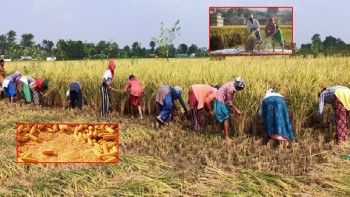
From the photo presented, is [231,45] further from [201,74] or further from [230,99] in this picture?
[230,99]

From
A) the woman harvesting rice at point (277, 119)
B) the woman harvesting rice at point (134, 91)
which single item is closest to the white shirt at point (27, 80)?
the woman harvesting rice at point (134, 91)

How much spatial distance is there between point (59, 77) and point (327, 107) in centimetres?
707

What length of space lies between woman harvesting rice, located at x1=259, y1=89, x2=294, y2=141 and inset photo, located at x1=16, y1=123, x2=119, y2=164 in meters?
Result: 2.26

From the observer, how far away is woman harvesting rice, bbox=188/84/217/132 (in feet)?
20.8

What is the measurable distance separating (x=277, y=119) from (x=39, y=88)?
678cm

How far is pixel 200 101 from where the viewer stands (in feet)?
20.7

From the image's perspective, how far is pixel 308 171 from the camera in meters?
4.16

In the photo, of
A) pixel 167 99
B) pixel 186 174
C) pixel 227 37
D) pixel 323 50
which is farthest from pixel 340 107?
pixel 323 50

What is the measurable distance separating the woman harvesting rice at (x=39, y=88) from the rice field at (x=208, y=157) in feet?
4.77

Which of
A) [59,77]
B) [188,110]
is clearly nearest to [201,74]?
[188,110]

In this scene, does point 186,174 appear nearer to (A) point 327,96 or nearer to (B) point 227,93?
(B) point 227,93

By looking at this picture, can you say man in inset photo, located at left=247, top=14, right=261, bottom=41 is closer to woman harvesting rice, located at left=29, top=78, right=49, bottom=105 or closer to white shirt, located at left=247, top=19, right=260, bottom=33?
white shirt, located at left=247, top=19, right=260, bottom=33

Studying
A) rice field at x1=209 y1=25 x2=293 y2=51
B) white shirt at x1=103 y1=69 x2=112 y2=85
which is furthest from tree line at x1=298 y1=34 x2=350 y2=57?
white shirt at x1=103 y1=69 x2=112 y2=85

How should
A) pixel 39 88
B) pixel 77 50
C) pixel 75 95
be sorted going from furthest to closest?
pixel 77 50
pixel 39 88
pixel 75 95
